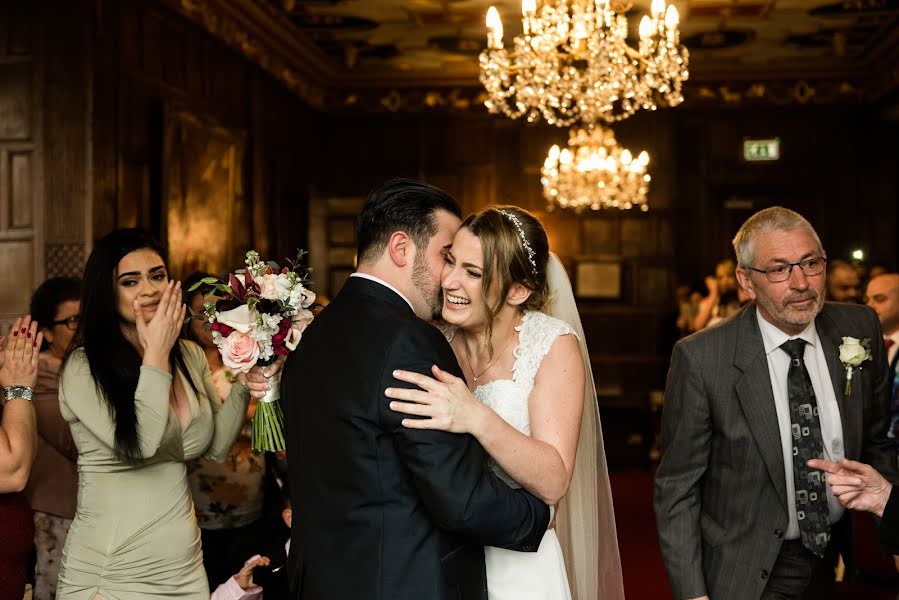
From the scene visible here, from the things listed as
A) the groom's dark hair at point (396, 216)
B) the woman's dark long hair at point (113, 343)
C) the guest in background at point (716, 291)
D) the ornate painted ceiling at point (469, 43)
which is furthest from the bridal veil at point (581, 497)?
the guest in background at point (716, 291)

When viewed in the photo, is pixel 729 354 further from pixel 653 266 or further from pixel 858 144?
pixel 858 144

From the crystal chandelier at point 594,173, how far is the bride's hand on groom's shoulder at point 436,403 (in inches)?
319

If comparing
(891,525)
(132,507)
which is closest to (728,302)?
(891,525)

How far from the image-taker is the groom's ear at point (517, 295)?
3014 mm

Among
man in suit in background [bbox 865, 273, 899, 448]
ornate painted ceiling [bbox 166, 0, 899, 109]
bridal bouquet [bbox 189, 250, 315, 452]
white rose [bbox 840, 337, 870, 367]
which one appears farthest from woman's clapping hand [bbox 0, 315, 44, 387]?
ornate painted ceiling [bbox 166, 0, 899, 109]

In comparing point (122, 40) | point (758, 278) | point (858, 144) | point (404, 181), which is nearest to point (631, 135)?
point (858, 144)

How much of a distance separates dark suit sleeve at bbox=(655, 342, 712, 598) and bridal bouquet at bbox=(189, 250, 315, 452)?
133cm

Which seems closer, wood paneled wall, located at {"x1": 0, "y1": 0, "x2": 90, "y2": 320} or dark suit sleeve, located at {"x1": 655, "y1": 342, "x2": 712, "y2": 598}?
dark suit sleeve, located at {"x1": 655, "y1": 342, "x2": 712, "y2": 598}

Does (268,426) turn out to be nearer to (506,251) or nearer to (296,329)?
(296,329)

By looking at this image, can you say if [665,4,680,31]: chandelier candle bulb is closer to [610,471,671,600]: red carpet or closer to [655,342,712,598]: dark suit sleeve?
[610,471,671,600]: red carpet

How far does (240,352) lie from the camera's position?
10.1 feet

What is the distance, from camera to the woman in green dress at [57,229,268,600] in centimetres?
315

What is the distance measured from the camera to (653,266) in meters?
12.4

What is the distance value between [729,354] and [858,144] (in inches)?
400
